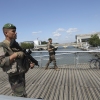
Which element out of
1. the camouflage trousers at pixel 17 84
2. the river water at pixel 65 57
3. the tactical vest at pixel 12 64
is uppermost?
the tactical vest at pixel 12 64

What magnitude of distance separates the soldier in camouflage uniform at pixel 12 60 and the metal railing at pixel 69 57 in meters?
7.21

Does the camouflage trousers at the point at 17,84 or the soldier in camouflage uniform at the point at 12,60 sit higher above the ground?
the soldier in camouflage uniform at the point at 12,60

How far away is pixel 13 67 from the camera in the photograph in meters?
2.66

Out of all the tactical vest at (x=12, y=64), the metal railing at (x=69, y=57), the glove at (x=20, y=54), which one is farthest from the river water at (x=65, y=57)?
the glove at (x=20, y=54)

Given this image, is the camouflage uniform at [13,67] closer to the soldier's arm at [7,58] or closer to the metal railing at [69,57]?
the soldier's arm at [7,58]

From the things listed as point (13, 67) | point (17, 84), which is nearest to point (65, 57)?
point (17, 84)

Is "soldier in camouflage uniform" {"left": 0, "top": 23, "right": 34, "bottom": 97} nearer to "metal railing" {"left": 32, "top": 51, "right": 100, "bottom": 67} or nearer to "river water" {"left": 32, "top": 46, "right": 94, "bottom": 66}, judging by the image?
"metal railing" {"left": 32, "top": 51, "right": 100, "bottom": 67}

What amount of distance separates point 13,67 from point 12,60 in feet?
0.51

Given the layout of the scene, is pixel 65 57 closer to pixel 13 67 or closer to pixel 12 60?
pixel 13 67

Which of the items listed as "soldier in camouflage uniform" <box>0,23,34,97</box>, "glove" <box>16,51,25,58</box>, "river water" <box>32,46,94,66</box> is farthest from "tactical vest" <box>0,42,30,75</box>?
"river water" <box>32,46,94,66</box>

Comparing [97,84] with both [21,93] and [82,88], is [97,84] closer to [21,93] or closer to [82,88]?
[82,88]

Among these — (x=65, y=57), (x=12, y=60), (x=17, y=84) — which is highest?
(x=12, y=60)

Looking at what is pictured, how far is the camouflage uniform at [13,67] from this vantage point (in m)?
2.58

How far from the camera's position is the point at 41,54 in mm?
10750
